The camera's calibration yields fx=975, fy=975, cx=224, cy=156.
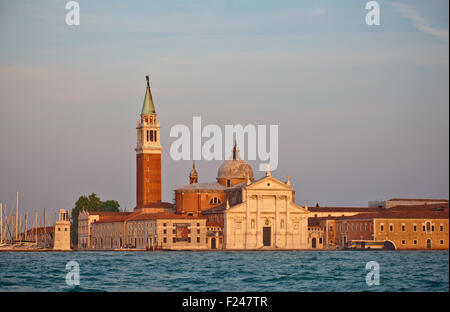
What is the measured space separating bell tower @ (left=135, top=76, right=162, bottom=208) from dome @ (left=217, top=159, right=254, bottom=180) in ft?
26.4

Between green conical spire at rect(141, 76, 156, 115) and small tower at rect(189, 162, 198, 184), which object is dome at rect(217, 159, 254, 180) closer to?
small tower at rect(189, 162, 198, 184)

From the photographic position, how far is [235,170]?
114 m

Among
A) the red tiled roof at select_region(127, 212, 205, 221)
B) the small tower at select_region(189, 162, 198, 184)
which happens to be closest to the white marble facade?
the red tiled roof at select_region(127, 212, 205, 221)

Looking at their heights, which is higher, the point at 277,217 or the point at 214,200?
the point at 214,200

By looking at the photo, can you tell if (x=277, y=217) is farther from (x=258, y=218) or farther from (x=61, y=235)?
(x=61, y=235)

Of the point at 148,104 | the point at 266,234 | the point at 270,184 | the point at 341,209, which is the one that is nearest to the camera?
the point at 270,184

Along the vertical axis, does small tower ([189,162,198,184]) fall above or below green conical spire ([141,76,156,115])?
below

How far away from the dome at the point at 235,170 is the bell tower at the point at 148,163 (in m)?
8.04

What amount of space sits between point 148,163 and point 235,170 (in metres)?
10.6

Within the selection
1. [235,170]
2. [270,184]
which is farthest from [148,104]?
[270,184]

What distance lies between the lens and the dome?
113375 millimetres

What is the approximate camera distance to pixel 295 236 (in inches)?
4026

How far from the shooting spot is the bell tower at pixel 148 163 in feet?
361
